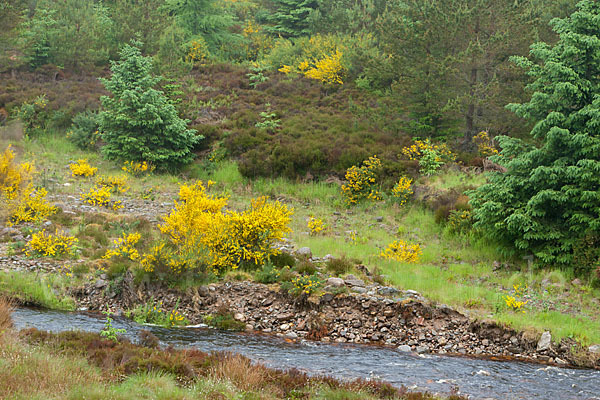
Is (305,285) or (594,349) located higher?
(305,285)

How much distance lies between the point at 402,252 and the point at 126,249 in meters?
6.97

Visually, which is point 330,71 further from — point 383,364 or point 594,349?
point 383,364

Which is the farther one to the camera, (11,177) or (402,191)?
(402,191)

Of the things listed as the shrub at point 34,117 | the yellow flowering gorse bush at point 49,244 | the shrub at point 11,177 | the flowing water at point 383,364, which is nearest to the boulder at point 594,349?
the flowing water at point 383,364

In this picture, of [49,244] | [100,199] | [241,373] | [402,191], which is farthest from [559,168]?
[100,199]

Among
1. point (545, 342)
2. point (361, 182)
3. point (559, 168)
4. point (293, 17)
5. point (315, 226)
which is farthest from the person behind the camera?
point (293, 17)

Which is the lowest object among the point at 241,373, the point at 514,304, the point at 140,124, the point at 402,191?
the point at 514,304

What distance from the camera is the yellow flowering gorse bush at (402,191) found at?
18.2 m

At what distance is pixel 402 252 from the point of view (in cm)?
1381

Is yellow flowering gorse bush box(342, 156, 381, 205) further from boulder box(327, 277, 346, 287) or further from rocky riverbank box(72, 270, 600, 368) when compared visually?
boulder box(327, 277, 346, 287)

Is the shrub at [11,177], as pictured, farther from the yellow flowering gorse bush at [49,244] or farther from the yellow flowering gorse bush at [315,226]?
the yellow flowering gorse bush at [315,226]

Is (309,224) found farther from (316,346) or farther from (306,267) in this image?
(316,346)

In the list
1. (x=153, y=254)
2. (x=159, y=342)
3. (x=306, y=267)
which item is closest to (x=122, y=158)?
(x=153, y=254)

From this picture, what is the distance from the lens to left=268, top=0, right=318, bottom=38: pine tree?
126 feet
